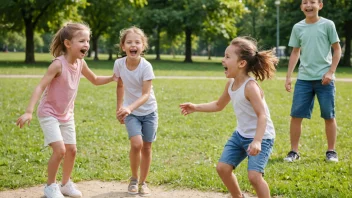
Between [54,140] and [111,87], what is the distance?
38.2ft

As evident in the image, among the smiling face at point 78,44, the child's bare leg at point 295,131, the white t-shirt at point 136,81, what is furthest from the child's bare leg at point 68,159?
the child's bare leg at point 295,131

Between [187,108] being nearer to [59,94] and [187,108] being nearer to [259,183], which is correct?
[259,183]

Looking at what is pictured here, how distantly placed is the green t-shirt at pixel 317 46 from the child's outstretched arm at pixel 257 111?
248 cm

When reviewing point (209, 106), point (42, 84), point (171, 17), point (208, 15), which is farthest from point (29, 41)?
point (209, 106)

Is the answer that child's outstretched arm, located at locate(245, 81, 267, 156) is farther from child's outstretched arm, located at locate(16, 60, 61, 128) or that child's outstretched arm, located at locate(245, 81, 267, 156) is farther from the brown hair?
child's outstretched arm, located at locate(16, 60, 61, 128)

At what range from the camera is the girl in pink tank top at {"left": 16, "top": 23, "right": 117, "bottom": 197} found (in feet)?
14.5

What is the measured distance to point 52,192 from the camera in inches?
175

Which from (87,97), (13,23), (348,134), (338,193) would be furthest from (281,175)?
(13,23)

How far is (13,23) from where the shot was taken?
35.2 m

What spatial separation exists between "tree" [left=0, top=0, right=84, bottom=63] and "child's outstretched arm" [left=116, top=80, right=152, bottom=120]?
25821 mm

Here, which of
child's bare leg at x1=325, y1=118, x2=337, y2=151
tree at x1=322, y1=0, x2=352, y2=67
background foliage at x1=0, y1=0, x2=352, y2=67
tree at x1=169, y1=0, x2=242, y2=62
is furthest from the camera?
tree at x1=169, y1=0, x2=242, y2=62

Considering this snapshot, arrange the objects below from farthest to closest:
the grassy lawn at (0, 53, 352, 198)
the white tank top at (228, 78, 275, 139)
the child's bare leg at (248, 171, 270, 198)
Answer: the grassy lawn at (0, 53, 352, 198), the white tank top at (228, 78, 275, 139), the child's bare leg at (248, 171, 270, 198)

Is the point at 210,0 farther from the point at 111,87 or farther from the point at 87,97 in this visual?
the point at 87,97

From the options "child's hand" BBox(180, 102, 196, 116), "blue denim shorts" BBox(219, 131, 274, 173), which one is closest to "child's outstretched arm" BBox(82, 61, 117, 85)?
"child's hand" BBox(180, 102, 196, 116)
